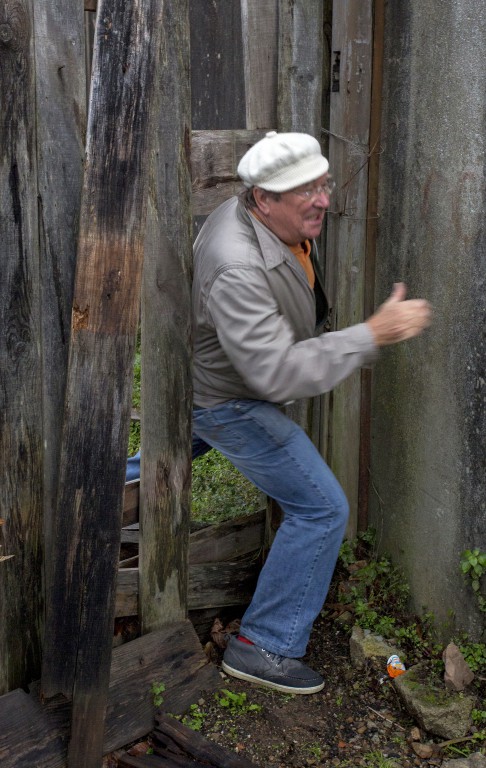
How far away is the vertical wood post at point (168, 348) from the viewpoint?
335 centimetres

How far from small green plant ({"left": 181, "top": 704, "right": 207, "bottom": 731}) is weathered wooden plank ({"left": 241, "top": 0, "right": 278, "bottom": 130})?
7.72 feet

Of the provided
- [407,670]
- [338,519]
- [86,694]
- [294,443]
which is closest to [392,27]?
[294,443]

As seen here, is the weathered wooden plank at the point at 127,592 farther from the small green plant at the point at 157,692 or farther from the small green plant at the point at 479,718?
the small green plant at the point at 479,718

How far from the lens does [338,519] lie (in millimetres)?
3625

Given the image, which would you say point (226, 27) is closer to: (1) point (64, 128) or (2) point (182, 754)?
(1) point (64, 128)

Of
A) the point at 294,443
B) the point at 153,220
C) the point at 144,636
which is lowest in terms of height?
the point at 144,636

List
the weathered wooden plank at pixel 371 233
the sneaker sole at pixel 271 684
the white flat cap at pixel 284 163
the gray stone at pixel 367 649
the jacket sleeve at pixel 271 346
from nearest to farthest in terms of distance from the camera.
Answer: the jacket sleeve at pixel 271 346, the white flat cap at pixel 284 163, the sneaker sole at pixel 271 684, the gray stone at pixel 367 649, the weathered wooden plank at pixel 371 233

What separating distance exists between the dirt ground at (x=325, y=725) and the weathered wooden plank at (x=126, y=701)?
0.29 feet

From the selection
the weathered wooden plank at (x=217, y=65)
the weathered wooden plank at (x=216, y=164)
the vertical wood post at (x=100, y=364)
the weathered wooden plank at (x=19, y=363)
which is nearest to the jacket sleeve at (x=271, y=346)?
the vertical wood post at (x=100, y=364)

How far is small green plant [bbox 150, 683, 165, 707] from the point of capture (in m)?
3.55

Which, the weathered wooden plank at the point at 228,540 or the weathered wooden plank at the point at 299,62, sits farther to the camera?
the weathered wooden plank at the point at 228,540

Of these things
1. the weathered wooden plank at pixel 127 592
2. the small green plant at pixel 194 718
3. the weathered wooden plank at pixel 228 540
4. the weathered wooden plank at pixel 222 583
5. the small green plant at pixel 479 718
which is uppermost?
the weathered wooden plank at pixel 127 592

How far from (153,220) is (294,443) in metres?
0.99

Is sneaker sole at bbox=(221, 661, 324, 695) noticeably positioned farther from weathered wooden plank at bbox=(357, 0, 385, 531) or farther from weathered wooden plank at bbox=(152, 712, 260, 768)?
weathered wooden plank at bbox=(357, 0, 385, 531)
